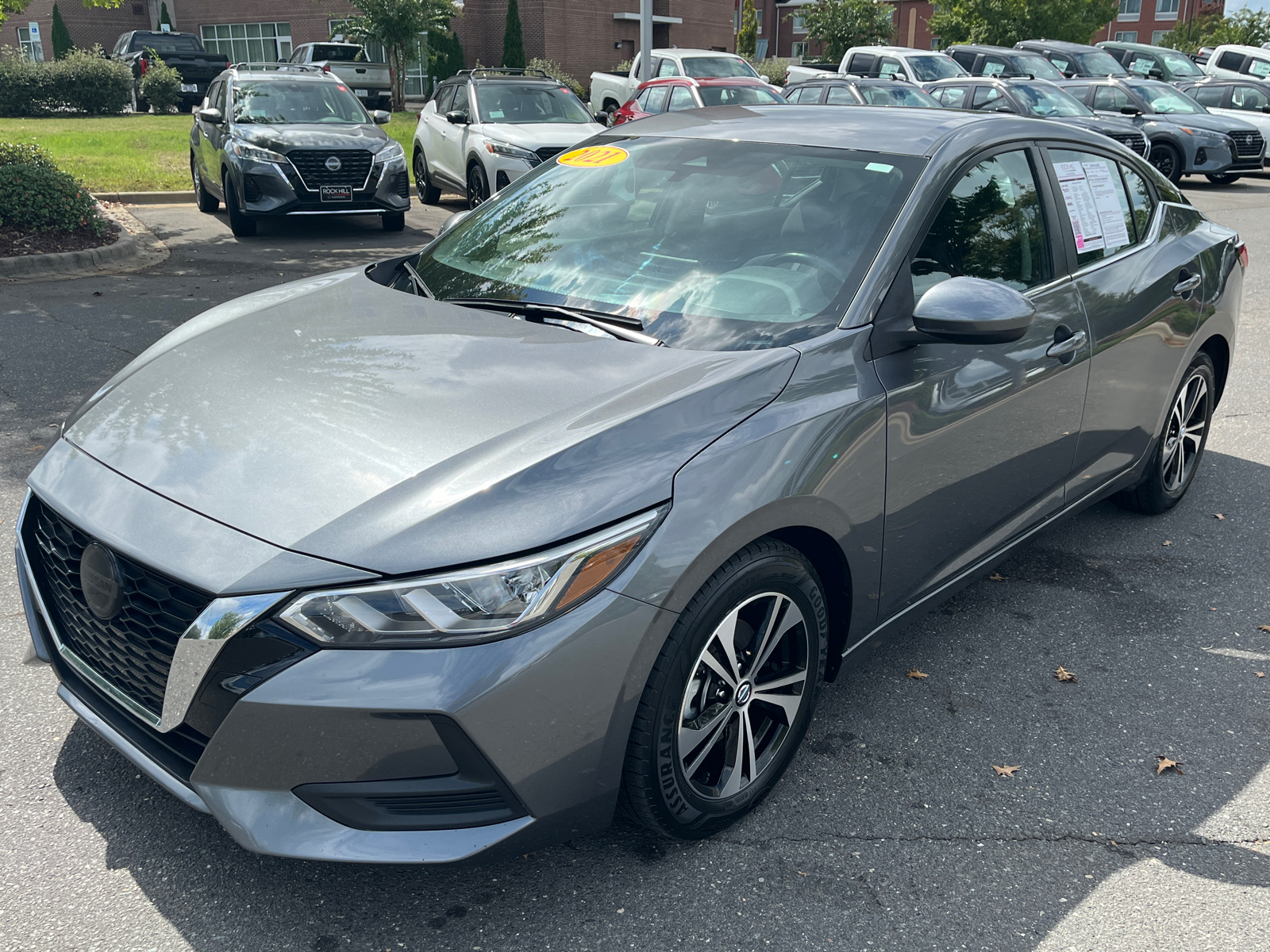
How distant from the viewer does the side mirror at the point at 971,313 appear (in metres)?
2.88

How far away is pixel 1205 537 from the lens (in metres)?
4.79

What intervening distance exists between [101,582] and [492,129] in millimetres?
10913

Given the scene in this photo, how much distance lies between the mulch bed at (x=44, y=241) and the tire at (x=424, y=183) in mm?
4886

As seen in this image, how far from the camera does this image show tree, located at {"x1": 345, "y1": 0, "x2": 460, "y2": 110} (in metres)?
30.3

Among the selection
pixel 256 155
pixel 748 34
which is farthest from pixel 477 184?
pixel 748 34

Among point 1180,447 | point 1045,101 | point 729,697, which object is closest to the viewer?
point 729,697

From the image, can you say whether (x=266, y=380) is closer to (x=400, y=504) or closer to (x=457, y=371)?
(x=457, y=371)

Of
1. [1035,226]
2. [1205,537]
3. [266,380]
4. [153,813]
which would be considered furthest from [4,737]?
[1205,537]

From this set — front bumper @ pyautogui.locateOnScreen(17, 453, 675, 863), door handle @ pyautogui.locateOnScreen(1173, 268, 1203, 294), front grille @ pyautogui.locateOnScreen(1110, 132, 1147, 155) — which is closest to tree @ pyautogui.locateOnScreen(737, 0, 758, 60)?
front grille @ pyautogui.locateOnScreen(1110, 132, 1147, 155)

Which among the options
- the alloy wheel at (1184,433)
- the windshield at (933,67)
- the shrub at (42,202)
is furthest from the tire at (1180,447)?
the windshield at (933,67)

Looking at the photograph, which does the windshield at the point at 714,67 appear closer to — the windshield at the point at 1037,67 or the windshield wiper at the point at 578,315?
the windshield at the point at 1037,67

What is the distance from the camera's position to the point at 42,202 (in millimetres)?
9992

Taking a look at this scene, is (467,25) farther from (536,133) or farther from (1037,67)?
(536,133)

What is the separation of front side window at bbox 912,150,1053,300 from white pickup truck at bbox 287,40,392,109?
101ft
